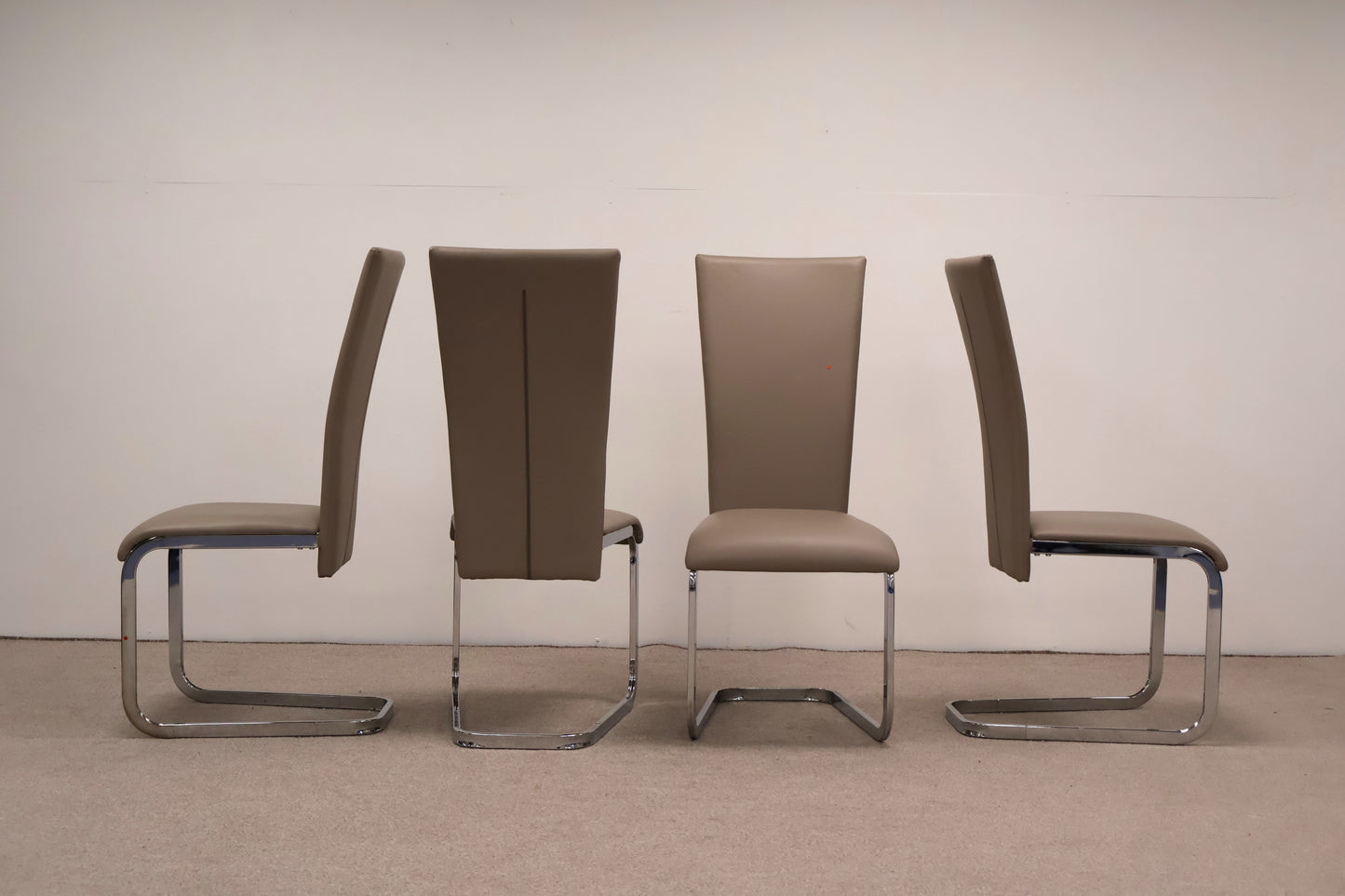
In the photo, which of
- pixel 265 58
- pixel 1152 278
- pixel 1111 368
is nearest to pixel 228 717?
pixel 265 58

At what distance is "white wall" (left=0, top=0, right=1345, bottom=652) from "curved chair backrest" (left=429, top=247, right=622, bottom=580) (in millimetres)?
991

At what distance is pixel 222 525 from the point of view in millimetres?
2141

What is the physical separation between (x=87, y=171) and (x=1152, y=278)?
338 cm

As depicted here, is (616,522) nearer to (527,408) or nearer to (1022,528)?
(527,408)

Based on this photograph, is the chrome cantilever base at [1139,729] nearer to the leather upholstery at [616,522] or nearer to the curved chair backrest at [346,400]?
the leather upholstery at [616,522]

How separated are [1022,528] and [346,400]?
5.04 feet

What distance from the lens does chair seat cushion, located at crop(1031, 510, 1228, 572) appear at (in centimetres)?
217

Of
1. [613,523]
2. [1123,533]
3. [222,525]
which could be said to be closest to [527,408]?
[613,523]

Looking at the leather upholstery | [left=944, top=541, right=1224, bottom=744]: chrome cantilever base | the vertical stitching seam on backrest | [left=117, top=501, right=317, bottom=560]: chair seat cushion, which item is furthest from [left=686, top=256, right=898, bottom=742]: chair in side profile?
[left=117, top=501, right=317, bottom=560]: chair seat cushion

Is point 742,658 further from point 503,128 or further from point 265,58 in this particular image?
point 265,58

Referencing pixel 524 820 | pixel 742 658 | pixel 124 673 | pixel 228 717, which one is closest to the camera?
pixel 524 820

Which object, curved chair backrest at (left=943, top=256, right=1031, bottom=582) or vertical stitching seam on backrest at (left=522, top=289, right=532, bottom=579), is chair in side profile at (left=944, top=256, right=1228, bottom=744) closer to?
curved chair backrest at (left=943, top=256, right=1031, bottom=582)

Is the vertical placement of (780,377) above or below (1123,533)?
above

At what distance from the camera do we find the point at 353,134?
3084mm
